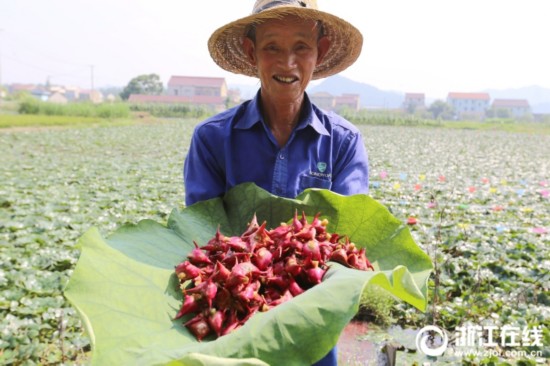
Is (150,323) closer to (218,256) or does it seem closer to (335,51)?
(218,256)

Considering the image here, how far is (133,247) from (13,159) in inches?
436

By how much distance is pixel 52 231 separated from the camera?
512 cm

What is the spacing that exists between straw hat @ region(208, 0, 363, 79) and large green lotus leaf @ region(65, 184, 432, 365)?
2.00 feet

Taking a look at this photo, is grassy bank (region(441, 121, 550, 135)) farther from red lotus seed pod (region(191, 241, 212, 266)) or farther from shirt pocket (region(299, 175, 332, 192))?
red lotus seed pod (region(191, 241, 212, 266))

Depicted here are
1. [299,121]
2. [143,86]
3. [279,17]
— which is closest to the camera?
[279,17]

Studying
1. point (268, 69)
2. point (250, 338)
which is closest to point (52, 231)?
point (268, 69)

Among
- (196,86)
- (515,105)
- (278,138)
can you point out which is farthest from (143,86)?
(515,105)

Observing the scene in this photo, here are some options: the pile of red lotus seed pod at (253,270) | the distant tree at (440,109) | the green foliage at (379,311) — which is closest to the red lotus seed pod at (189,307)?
the pile of red lotus seed pod at (253,270)

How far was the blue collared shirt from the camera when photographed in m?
1.81

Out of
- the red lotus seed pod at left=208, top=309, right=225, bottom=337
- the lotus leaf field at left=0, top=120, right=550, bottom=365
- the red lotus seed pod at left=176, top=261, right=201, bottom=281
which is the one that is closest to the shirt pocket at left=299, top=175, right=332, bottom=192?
the red lotus seed pod at left=176, top=261, right=201, bottom=281

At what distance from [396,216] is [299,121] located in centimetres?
450

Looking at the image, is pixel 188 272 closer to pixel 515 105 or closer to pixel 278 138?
pixel 278 138

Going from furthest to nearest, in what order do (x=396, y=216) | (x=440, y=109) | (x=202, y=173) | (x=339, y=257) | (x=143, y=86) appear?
(x=440, y=109) < (x=143, y=86) < (x=396, y=216) < (x=202, y=173) < (x=339, y=257)

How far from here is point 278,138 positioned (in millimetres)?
1903
